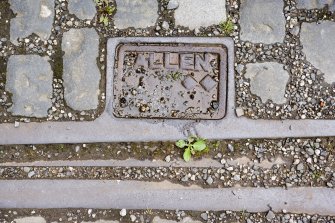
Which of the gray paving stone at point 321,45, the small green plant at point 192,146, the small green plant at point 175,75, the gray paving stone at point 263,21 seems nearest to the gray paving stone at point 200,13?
the gray paving stone at point 263,21

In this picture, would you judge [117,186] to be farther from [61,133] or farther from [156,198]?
[61,133]

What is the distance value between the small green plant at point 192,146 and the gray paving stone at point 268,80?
471 mm

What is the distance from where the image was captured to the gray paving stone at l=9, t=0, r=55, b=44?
9.86 feet

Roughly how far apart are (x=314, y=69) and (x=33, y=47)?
184 cm

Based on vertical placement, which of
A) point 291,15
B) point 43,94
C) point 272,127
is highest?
point 291,15

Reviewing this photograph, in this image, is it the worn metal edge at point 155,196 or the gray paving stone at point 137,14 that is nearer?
the worn metal edge at point 155,196

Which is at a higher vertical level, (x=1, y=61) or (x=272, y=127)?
(x=1, y=61)

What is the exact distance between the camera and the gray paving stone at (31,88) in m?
2.97

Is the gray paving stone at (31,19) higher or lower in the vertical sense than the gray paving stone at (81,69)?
higher

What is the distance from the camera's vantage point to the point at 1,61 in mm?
2996

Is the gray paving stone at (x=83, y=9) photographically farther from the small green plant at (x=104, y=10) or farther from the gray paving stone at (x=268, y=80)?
the gray paving stone at (x=268, y=80)

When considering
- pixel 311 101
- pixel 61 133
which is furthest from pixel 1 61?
pixel 311 101

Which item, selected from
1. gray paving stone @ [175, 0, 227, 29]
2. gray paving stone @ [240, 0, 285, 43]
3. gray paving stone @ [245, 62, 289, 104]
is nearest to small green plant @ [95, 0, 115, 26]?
gray paving stone @ [175, 0, 227, 29]

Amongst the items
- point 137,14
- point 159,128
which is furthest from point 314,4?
point 159,128
